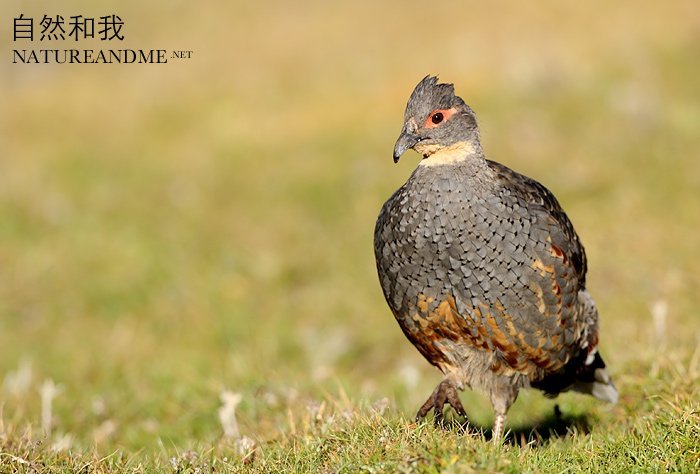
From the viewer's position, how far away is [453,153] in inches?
218

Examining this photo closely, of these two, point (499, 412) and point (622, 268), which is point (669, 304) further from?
point (499, 412)

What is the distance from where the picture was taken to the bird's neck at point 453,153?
551 centimetres

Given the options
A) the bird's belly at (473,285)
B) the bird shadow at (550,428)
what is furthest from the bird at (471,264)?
the bird shadow at (550,428)

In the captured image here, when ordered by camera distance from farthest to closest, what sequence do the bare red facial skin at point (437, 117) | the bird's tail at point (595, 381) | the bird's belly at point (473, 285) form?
the bird's tail at point (595, 381) → the bare red facial skin at point (437, 117) → the bird's belly at point (473, 285)

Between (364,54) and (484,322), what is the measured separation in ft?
40.1

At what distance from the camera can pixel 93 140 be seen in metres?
15.4

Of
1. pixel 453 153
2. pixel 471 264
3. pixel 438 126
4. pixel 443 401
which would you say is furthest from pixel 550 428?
pixel 438 126

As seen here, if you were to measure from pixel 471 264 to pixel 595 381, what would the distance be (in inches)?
66.9

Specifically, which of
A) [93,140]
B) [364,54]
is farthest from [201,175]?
[364,54]

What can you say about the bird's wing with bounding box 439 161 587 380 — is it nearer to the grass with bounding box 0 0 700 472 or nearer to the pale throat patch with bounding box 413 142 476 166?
the pale throat patch with bounding box 413 142 476 166

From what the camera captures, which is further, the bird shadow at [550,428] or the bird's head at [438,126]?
the bird shadow at [550,428]

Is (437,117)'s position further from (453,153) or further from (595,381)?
(595,381)

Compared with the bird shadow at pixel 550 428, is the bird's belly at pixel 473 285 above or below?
above

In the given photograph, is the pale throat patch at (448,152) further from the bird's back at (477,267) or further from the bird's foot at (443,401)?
the bird's foot at (443,401)
